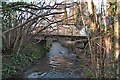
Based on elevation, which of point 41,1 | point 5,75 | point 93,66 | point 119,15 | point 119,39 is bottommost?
point 5,75

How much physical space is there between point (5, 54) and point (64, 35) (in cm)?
453

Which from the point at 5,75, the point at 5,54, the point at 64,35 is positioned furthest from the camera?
the point at 64,35

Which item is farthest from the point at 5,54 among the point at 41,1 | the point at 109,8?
the point at 109,8

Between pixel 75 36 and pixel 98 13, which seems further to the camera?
pixel 75 36

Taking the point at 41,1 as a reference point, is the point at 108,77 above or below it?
below

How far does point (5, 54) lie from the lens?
856 cm

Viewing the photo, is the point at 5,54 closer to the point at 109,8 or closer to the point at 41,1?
the point at 41,1

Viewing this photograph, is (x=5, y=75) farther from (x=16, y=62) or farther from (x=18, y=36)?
(x=18, y=36)

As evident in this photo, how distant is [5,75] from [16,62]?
1.34 meters

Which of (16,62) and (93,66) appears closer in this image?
(93,66)

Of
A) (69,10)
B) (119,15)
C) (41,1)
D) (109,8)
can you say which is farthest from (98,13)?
(41,1)

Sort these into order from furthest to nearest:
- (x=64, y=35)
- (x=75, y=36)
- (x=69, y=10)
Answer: (x=64, y=35) → (x=75, y=36) → (x=69, y=10)

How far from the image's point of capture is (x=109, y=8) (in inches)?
201

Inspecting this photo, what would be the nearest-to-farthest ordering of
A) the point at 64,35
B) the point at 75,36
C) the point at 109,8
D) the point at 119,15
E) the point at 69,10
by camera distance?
1. the point at 119,15
2. the point at 109,8
3. the point at 69,10
4. the point at 75,36
5. the point at 64,35
